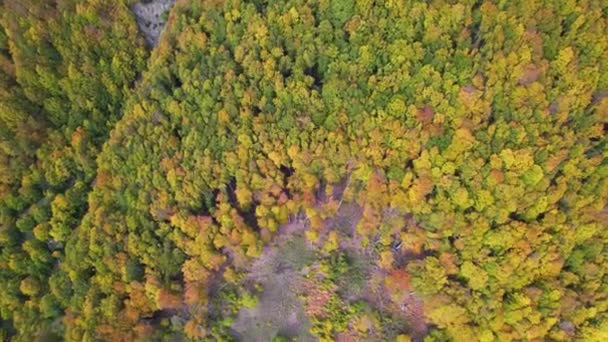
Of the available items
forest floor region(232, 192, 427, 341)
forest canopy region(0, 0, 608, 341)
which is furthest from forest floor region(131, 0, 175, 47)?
forest floor region(232, 192, 427, 341)

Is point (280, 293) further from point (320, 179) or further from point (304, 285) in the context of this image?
point (320, 179)

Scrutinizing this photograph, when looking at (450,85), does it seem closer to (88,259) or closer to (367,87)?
(367,87)

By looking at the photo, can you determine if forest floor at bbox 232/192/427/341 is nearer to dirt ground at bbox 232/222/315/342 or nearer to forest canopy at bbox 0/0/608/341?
dirt ground at bbox 232/222/315/342

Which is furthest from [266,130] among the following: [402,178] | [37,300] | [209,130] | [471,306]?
[37,300]

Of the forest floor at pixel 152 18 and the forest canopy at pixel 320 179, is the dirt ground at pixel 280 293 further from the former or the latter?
the forest floor at pixel 152 18

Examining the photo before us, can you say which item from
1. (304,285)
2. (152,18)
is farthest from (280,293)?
(152,18)

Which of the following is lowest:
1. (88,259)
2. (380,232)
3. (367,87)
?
(88,259)

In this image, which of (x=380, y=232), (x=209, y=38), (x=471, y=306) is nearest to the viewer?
(x=471, y=306)
